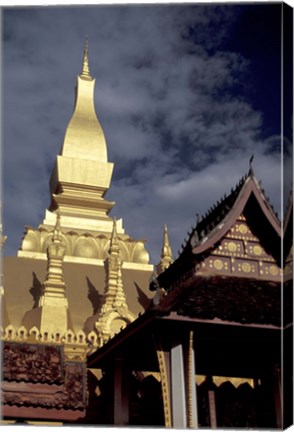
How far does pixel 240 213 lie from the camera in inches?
303

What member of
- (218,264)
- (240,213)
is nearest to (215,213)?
(240,213)

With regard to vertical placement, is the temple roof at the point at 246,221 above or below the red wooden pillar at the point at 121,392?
above

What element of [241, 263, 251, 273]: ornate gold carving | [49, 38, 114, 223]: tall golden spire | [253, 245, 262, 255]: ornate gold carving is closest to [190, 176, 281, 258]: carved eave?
[253, 245, 262, 255]: ornate gold carving

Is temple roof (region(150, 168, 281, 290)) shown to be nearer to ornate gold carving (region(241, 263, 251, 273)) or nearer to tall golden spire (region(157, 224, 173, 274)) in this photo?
ornate gold carving (region(241, 263, 251, 273))

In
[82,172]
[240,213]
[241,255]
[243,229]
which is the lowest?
[241,255]

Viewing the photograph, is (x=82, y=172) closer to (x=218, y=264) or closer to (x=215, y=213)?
(x=215, y=213)

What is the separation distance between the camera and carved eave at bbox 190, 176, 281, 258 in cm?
751

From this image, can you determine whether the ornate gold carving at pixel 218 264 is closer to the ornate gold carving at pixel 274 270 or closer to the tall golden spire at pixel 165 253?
the ornate gold carving at pixel 274 270

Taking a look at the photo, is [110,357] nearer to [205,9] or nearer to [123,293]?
[123,293]

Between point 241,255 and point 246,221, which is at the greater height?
point 246,221

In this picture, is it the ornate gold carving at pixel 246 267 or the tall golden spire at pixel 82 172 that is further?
the tall golden spire at pixel 82 172

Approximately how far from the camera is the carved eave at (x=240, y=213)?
751 centimetres

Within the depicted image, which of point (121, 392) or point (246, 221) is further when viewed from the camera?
point (121, 392)

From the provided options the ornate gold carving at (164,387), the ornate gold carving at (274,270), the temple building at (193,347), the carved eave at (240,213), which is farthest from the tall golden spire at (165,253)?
the ornate gold carving at (164,387)
